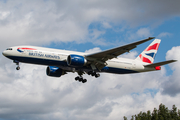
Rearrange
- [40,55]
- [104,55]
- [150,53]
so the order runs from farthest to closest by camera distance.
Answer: [150,53] → [104,55] → [40,55]

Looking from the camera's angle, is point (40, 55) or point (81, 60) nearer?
point (40, 55)

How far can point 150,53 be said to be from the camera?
47750mm

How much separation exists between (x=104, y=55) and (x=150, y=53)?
560 inches

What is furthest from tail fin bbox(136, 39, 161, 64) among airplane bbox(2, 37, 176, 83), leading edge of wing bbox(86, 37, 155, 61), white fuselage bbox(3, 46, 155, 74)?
white fuselage bbox(3, 46, 155, 74)

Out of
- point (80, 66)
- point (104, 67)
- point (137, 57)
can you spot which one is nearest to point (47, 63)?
point (80, 66)

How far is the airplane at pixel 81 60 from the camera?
35500 mm

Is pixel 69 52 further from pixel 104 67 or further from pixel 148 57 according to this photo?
pixel 148 57

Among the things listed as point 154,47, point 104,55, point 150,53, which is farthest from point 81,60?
point 154,47

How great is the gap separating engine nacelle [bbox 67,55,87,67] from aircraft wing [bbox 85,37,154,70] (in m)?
1.54

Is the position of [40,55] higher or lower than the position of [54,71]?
lower

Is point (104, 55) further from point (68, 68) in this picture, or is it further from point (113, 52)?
point (68, 68)

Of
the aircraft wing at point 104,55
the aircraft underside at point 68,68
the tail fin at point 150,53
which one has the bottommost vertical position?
the aircraft underside at point 68,68

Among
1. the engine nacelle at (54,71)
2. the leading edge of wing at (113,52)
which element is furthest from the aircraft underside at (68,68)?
the engine nacelle at (54,71)

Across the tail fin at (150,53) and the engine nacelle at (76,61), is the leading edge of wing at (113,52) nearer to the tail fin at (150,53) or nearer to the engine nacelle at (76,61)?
the engine nacelle at (76,61)
